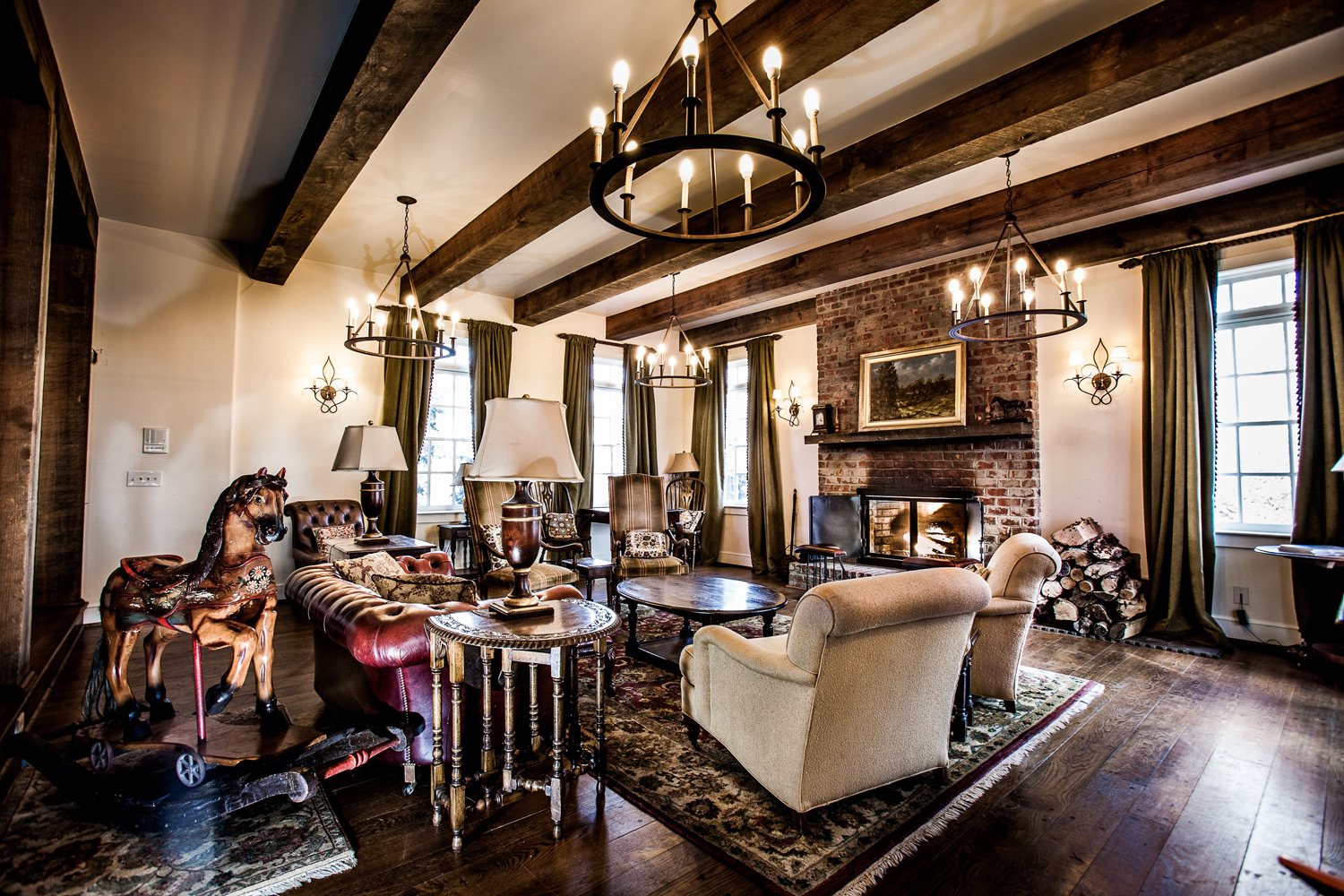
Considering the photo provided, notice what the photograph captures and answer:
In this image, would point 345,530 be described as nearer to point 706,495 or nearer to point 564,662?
point 564,662

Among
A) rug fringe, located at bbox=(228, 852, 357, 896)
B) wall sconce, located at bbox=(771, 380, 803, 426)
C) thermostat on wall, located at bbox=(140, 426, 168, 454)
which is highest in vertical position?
wall sconce, located at bbox=(771, 380, 803, 426)

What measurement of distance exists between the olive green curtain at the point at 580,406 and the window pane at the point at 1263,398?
559 cm

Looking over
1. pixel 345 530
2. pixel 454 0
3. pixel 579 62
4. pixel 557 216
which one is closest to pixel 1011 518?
pixel 557 216

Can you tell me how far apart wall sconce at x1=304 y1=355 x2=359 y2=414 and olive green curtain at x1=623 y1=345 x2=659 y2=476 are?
3095 millimetres

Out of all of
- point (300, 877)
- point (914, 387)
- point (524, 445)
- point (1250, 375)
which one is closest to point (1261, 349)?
point (1250, 375)

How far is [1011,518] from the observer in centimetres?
491

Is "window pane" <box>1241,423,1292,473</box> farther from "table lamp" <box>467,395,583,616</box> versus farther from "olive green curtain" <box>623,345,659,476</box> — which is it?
"olive green curtain" <box>623,345,659,476</box>

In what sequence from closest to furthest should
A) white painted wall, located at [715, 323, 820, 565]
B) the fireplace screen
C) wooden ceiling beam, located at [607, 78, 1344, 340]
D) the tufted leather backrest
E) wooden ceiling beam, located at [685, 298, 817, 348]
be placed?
wooden ceiling beam, located at [607, 78, 1344, 340] < the tufted leather backrest < the fireplace screen < wooden ceiling beam, located at [685, 298, 817, 348] < white painted wall, located at [715, 323, 820, 565]

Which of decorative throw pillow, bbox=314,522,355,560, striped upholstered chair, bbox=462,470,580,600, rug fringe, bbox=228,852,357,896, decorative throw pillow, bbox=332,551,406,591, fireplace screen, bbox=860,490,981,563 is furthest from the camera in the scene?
fireplace screen, bbox=860,490,981,563

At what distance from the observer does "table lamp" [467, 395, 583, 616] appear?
2.15m

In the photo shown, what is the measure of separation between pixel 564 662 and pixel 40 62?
3149 mm

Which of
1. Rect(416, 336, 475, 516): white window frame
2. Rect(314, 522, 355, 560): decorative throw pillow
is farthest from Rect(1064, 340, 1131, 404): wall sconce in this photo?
Rect(314, 522, 355, 560): decorative throw pillow

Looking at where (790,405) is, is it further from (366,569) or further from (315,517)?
(366,569)

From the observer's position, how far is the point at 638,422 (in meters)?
7.61
